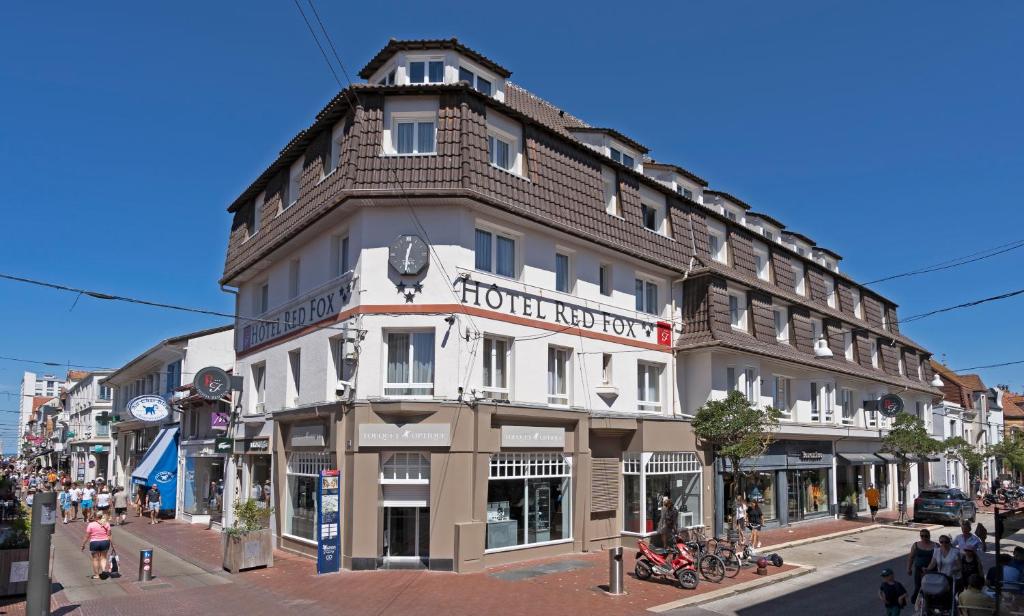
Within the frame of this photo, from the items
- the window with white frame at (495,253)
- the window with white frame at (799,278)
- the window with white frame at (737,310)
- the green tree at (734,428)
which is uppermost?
the window with white frame at (799,278)

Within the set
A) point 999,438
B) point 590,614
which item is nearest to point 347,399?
point 590,614

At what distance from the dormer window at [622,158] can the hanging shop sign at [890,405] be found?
18.2 meters

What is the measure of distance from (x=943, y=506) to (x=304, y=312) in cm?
2680

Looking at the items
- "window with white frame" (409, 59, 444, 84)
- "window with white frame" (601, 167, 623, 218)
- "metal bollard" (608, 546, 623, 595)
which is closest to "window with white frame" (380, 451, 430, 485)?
"metal bollard" (608, 546, 623, 595)

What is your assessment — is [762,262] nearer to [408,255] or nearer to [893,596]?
[408,255]

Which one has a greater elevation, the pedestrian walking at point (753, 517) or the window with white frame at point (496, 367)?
the window with white frame at point (496, 367)

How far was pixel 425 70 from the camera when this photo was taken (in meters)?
19.8

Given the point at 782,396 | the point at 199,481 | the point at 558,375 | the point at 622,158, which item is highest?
the point at 622,158

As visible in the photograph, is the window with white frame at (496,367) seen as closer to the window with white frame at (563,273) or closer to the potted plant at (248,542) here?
the window with white frame at (563,273)

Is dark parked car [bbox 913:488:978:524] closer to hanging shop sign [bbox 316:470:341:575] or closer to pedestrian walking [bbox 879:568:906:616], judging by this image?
pedestrian walking [bbox 879:568:906:616]

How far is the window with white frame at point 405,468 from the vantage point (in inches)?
693

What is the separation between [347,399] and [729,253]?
16570mm

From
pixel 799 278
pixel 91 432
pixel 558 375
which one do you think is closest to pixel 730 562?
pixel 558 375

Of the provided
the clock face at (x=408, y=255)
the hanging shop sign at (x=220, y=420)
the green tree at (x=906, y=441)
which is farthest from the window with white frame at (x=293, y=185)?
the green tree at (x=906, y=441)
